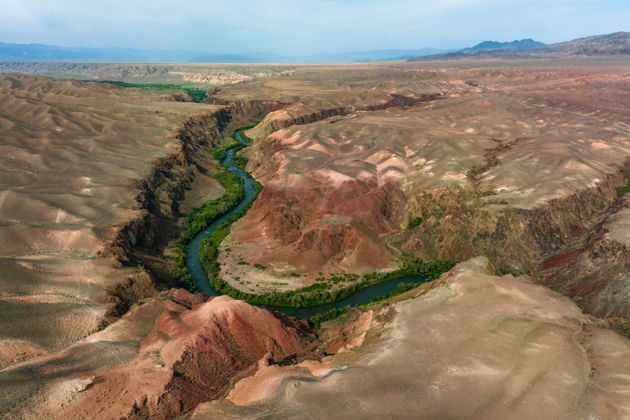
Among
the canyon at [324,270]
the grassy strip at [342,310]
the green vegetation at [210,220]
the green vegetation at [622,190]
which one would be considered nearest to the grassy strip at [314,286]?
the canyon at [324,270]

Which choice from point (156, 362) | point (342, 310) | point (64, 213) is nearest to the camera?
point (156, 362)

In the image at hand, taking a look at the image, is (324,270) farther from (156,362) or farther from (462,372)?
(156,362)

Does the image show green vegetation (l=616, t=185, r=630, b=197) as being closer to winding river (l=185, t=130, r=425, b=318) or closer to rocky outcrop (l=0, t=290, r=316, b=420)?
winding river (l=185, t=130, r=425, b=318)

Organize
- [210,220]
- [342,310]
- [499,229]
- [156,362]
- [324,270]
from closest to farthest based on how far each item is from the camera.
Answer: [156,362] < [342,310] < [324,270] < [499,229] < [210,220]

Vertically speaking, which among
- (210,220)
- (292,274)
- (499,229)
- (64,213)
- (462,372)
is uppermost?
(64,213)

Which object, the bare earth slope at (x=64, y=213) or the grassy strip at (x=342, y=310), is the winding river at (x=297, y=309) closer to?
the grassy strip at (x=342, y=310)

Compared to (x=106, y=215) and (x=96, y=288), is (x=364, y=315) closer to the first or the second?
(x=96, y=288)

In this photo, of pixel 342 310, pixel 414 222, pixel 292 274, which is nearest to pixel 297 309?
pixel 342 310

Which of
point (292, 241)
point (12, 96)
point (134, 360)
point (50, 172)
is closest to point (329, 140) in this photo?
point (292, 241)

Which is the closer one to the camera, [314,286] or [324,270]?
[314,286]
